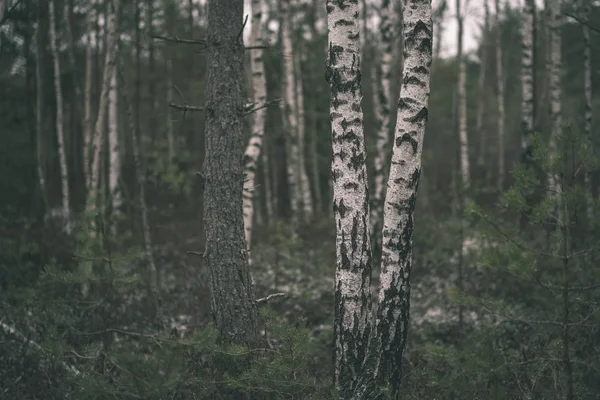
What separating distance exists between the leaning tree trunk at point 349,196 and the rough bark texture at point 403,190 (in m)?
0.20

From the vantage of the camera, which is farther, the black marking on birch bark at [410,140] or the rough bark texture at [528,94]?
the rough bark texture at [528,94]

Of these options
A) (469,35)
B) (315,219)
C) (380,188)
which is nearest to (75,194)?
(315,219)

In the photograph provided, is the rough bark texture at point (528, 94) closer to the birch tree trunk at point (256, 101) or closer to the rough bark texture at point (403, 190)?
the birch tree trunk at point (256, 101)

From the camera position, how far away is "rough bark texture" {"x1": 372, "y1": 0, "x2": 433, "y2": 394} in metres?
5.22

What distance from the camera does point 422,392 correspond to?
18.9 feet

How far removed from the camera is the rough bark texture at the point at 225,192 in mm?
6098

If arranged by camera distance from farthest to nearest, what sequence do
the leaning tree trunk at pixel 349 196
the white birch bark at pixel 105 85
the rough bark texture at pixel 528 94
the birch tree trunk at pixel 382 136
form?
the birch tree trunk at pixel 382 136 < the rough bark texture at pixel 528 94 < the white birch bark at pixel 105 85 < the leaning tree trunk at pixel 349 196

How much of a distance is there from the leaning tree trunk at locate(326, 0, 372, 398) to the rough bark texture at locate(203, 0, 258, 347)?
3.98 ft

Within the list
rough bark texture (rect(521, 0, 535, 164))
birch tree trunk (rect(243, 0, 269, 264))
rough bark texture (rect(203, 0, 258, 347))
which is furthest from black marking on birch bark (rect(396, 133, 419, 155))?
rough bark texture (rect(521, 0, 535, 164))

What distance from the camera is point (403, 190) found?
5.27 metres

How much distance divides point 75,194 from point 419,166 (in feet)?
76.1

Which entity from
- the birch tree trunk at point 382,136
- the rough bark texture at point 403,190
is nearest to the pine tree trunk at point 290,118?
the birch tree trunk at point 382,136

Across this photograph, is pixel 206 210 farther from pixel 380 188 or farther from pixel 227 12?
pixel 380 188

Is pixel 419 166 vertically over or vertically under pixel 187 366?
over
